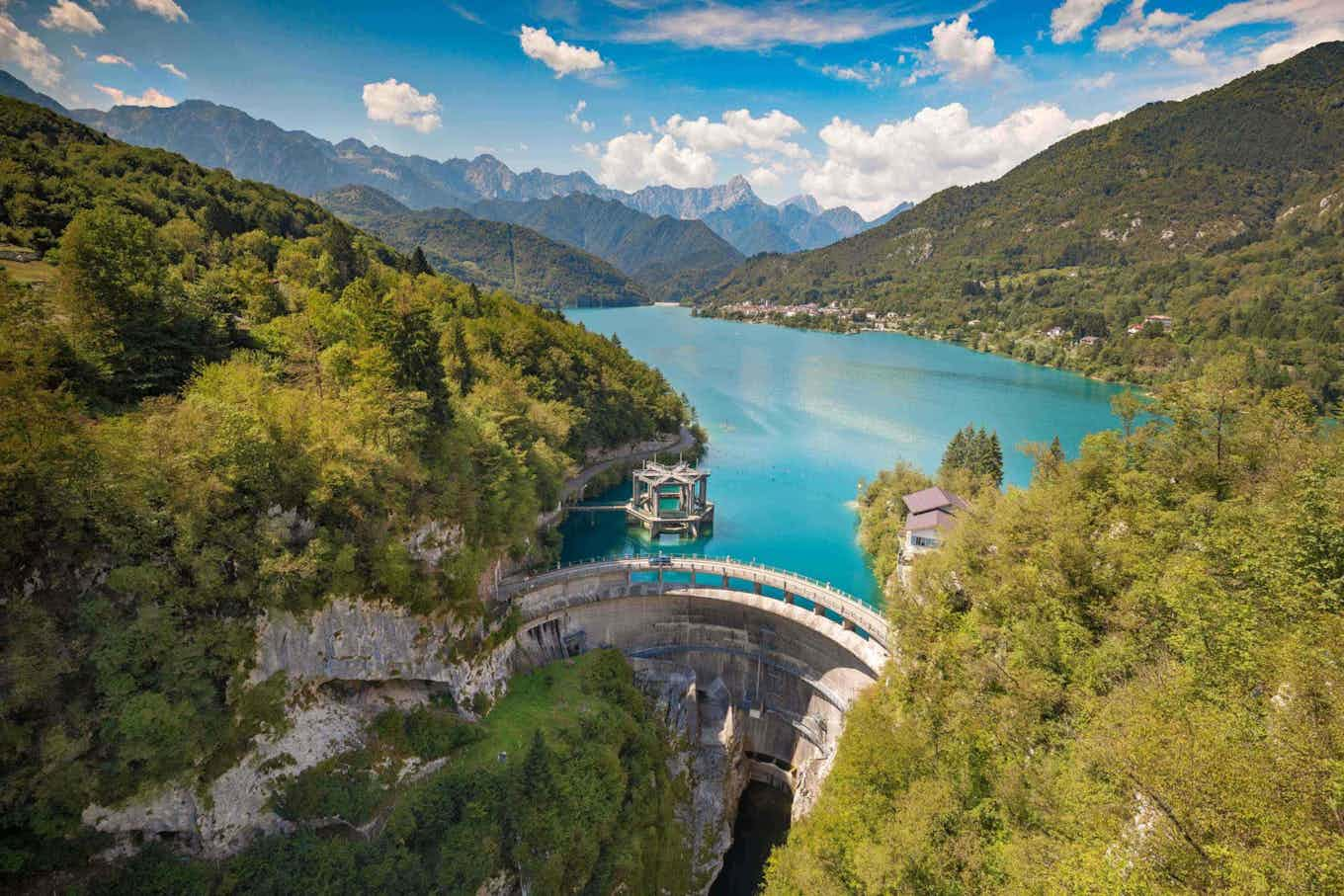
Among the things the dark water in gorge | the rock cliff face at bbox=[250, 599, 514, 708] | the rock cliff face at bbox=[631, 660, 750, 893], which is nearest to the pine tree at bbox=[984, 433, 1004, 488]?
the rock cliff face at bbox=[631, 660, 750, 893]

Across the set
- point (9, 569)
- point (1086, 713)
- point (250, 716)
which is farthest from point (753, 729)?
point (9, 569)

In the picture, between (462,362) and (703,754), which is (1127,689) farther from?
(462,362)

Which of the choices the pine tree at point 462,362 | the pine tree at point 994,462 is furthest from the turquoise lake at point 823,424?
the pine tree at point 462,362

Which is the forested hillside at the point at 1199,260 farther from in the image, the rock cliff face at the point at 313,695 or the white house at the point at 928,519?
the rock cliff face at the point at 313,695

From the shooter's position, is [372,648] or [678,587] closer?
[372,648]

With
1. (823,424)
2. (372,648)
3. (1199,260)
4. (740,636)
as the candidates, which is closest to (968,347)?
(1199,260)

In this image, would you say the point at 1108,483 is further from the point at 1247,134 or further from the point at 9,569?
the point at 1247,134

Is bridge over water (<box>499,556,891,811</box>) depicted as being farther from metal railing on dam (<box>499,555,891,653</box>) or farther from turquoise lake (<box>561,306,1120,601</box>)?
turquoise lake (<box>561,306,1120,601</box>)
